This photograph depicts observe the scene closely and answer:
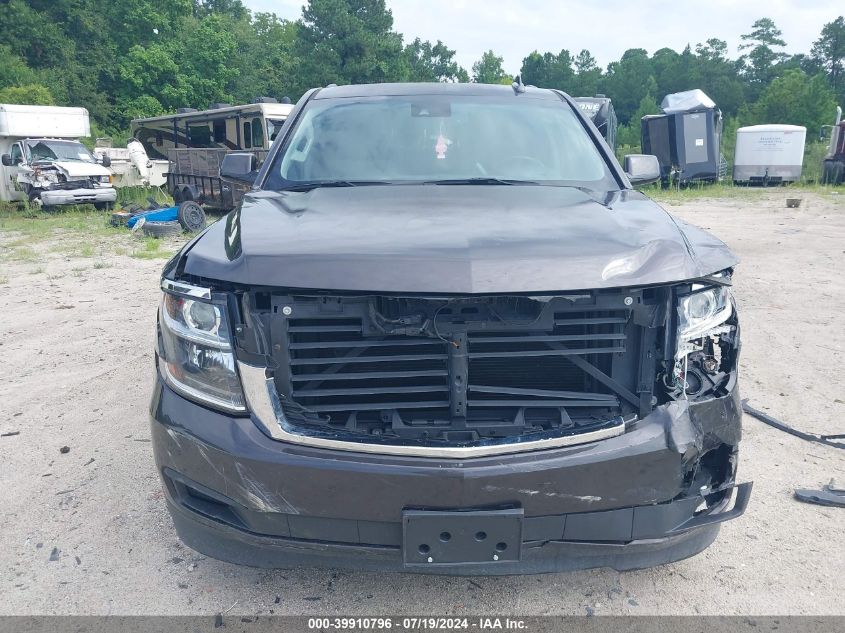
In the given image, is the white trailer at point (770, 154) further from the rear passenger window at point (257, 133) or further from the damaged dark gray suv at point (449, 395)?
the damaged dark gray suv at point (449, 395)

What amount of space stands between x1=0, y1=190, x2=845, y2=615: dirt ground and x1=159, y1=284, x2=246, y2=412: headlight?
849mm

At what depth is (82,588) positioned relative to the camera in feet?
7.95

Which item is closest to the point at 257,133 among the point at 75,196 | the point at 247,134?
the point at 247,134

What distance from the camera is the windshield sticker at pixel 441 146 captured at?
10.8 ft

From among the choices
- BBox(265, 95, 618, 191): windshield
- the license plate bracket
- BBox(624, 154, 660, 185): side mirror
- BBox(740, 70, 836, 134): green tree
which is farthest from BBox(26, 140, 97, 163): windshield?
BBox(740, 70, 836, 134): green tree

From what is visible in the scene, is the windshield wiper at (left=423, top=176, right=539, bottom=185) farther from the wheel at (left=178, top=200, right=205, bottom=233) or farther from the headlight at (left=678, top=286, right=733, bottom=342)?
the wheel at (left=178, top=200, right=205, bottom=233)

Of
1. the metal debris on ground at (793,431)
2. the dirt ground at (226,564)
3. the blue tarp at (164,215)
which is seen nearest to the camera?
the dirt ground at (226,564)

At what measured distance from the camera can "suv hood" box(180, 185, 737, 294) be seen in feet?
6.10

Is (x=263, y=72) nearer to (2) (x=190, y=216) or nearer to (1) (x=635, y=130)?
(1) (x=635, y=130)

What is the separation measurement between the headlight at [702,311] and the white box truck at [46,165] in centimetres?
1780

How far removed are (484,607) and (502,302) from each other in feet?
3.75

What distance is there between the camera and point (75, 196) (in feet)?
54.7

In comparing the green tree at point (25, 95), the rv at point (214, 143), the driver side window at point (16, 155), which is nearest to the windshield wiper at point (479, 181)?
the rv at point (214, 143)

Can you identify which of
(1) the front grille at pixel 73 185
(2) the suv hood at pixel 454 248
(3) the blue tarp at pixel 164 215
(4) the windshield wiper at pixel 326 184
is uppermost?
(4) the windshield wiper at pixel 326 184
